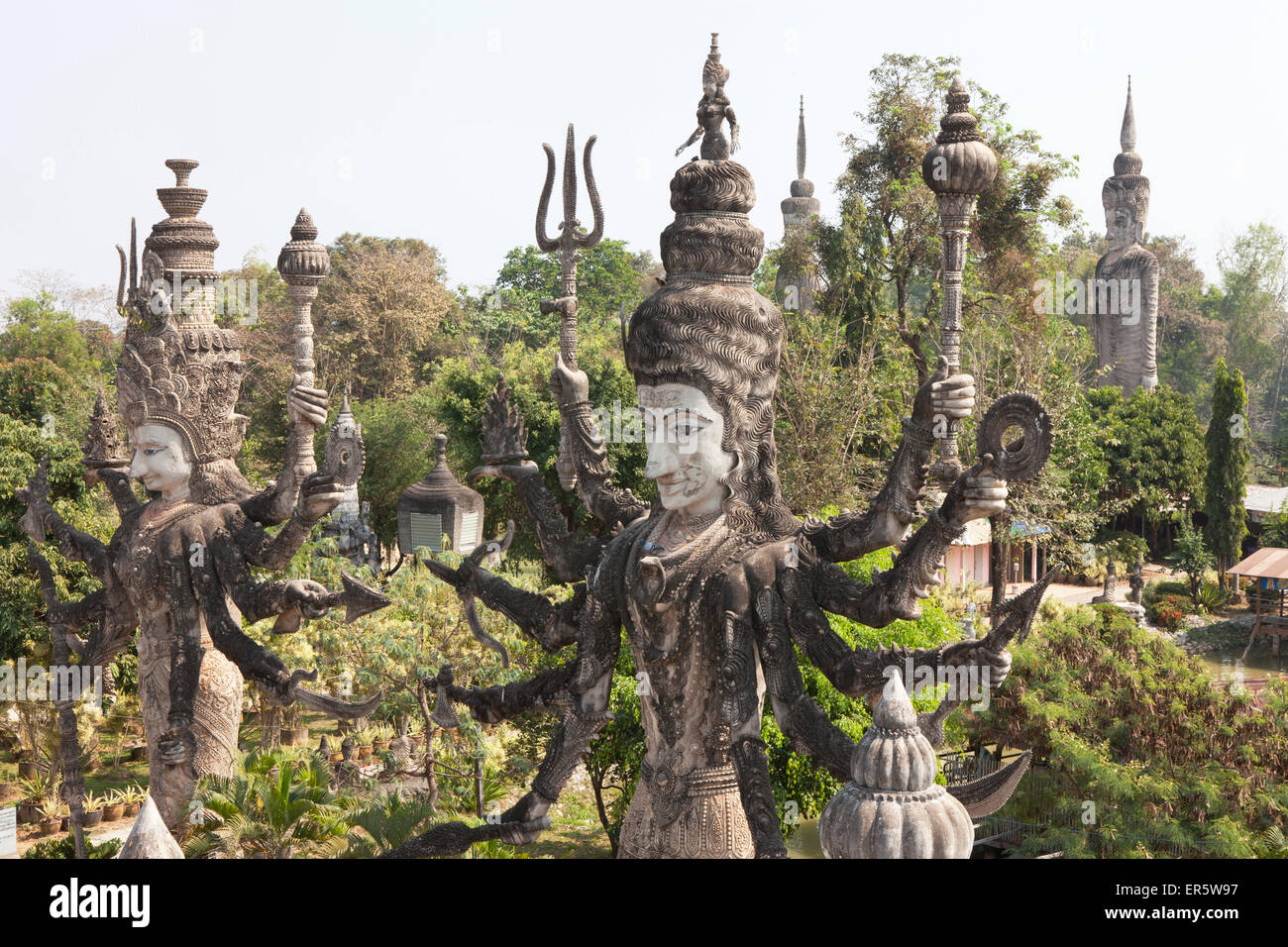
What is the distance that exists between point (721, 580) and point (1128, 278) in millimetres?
40633

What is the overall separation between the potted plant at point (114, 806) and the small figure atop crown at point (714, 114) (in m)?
12.3

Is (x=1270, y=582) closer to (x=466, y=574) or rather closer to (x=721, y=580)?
(x=721, y=580)

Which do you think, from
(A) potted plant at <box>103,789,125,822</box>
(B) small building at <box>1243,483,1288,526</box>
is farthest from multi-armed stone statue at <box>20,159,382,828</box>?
(B) small building at <box>1243,483,1288,526</box>

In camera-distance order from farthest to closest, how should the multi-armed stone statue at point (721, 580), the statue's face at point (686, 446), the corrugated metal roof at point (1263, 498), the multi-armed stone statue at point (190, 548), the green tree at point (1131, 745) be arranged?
the corrugated metal roof at point (1263, 498)
the green tree at point (1131, 745)
the multi-armed stone statue at point (190, 548)
the statue's face at point (686, 446)
the multi-armed stone statue at point (721, 580)

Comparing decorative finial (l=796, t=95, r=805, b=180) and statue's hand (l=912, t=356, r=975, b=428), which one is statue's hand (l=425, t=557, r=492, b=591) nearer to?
statue's hand (l=912, t=356, r=975, b=428)

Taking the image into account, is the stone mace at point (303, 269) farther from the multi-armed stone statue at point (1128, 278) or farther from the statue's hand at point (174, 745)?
the multi-armed stone statue at point (1128, 278)

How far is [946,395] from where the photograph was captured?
233 inches

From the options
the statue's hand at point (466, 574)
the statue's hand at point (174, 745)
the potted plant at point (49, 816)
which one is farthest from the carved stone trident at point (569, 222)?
the potted plant at point (49, 816)

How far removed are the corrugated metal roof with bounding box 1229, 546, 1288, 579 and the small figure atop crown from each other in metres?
22.7

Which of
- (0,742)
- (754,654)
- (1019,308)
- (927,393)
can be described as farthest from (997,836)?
(1019,308)

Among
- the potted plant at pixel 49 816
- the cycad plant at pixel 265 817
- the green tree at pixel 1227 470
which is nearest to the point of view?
the cycad plant at pixel 265 817

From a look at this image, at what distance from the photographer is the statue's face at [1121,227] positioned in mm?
44125

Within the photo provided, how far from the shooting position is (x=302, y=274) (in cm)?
1014
